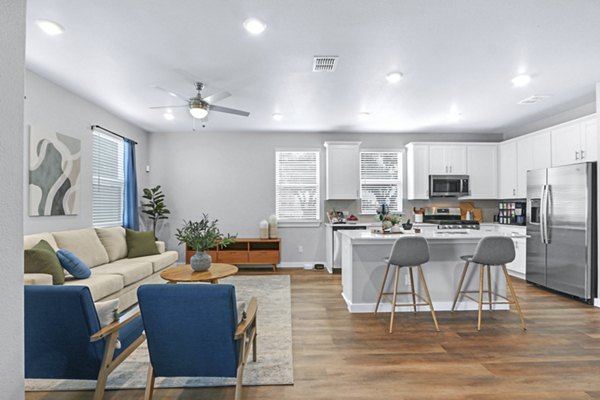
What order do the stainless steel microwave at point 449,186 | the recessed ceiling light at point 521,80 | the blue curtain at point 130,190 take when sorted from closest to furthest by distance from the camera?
the recessed ceiling light at point 521,80, the blue curtain at point 130,190, the stainless steel microwave at point 449,186


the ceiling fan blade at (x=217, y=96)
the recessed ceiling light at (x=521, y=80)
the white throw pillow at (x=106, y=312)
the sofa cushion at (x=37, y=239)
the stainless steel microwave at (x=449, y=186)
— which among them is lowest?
the white throw pillow at (x=106, y=312)

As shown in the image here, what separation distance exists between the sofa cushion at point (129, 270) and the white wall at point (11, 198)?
126 inches

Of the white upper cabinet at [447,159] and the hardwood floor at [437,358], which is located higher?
the white upper cabinet at [447,159]

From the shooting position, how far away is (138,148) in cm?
663

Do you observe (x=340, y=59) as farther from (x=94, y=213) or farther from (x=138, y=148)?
(x=138, y=148)

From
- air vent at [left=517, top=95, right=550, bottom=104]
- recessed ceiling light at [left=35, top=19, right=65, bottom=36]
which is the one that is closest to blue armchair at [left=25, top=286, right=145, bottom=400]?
recessed ceiling light at [left=35, top=19, right=65, bottom=36]

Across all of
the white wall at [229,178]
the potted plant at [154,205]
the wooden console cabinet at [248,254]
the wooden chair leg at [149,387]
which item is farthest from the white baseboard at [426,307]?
the potted plant at [154,205]

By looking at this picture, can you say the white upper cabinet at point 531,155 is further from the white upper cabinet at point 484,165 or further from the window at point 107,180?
the window at point 107,180

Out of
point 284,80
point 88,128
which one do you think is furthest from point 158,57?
point 88,128

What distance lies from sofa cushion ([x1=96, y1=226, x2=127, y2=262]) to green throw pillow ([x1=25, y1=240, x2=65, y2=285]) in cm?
154

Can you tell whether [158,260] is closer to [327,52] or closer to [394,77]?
[327,52]

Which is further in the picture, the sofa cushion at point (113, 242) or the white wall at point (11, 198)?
the sofa cushion at point (113, 242)

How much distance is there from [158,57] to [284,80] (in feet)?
4.56

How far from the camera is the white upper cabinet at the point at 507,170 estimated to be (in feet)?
20.8
